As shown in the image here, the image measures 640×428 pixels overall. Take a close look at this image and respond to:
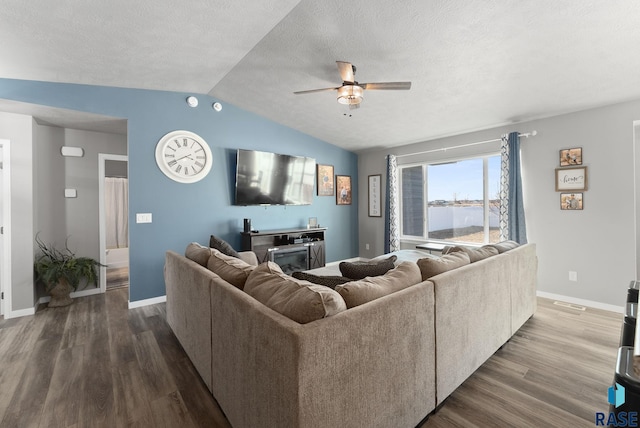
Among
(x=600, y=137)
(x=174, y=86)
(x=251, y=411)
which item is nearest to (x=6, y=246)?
(x=174, y=86)

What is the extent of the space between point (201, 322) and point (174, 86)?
10.3 feet

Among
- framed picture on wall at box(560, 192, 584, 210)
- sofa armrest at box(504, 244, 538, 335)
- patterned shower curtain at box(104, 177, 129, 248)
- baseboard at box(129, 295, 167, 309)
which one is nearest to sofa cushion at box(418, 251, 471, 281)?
sofa armrest at box(504, 244, 538, 335)

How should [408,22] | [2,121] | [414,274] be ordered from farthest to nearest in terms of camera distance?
1. [2,121]
2. [408,22]
3. [414,274]

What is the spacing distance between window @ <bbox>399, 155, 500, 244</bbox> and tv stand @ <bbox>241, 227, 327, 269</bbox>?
1.80m

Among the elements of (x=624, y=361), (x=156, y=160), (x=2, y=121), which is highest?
(x=2, y=121)

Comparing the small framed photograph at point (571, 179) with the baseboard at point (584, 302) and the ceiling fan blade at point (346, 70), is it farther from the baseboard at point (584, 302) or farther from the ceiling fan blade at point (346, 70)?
the ceiling fan blade at point (346, 70)

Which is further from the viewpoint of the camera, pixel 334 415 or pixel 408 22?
pixel 408 22

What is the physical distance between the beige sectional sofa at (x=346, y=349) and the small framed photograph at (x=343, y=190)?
3.91 m

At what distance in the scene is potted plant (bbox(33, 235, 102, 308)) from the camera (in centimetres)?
347

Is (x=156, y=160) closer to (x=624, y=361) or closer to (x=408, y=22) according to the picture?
(x=408, y=22)

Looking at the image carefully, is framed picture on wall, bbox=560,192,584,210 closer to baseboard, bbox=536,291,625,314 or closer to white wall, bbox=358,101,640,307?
white wall, bbox=358,101,640,307

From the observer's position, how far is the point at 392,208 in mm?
5566

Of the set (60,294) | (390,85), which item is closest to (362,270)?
(390,85)

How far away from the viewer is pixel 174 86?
3682mm
